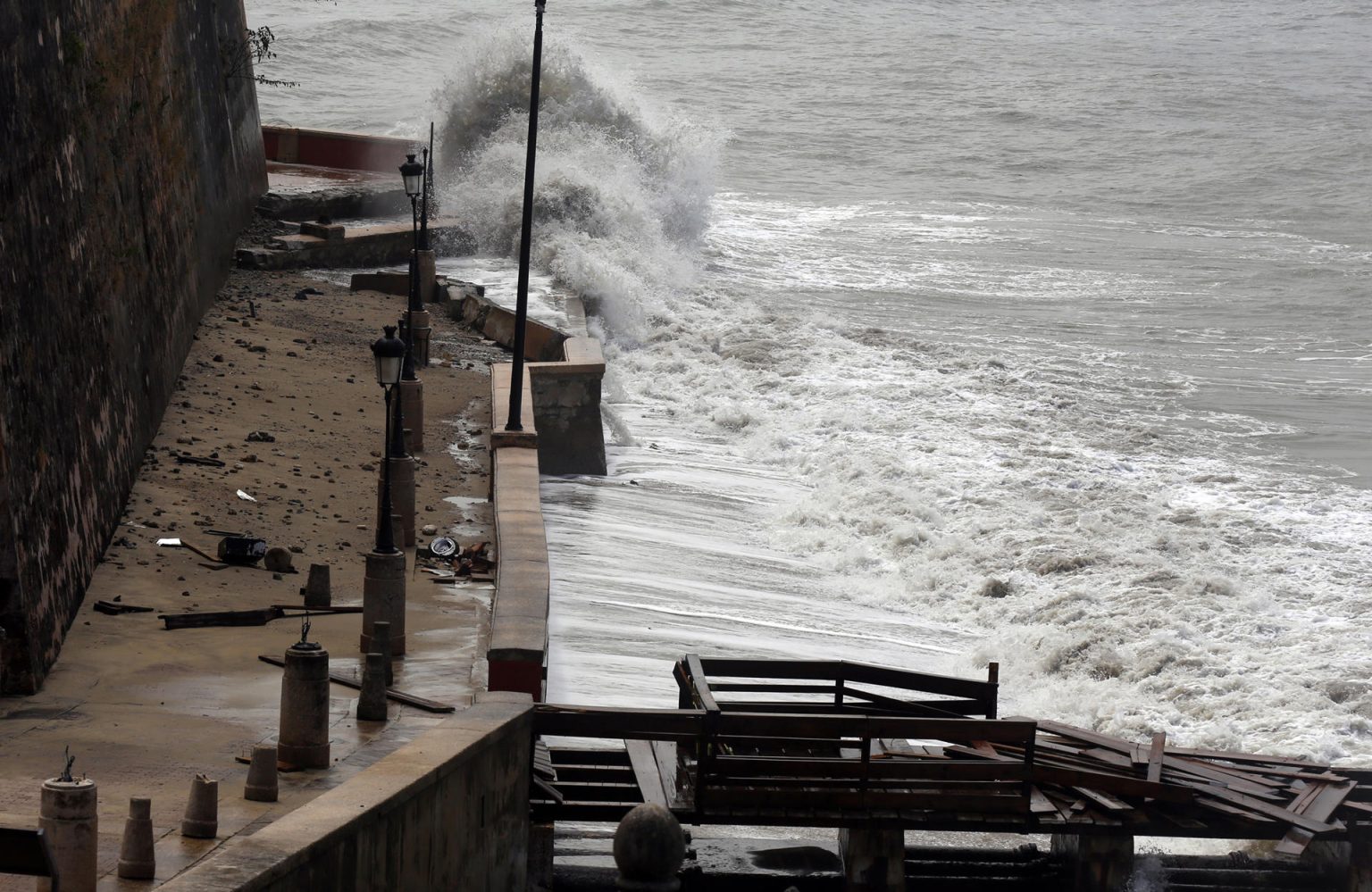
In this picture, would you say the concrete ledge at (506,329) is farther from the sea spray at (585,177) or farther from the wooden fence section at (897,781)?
the wooden fence section at (897,781)

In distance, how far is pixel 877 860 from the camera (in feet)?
31.1

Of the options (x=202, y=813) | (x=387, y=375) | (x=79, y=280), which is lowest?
(x=202, y=813)

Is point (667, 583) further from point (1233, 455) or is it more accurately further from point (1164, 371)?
point (1164, 371)

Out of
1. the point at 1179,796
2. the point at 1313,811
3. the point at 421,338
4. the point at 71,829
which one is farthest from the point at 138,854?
the point at 421,338

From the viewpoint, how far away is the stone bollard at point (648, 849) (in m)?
8.23

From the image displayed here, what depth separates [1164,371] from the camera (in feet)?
94.0

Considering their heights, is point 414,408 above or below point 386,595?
below

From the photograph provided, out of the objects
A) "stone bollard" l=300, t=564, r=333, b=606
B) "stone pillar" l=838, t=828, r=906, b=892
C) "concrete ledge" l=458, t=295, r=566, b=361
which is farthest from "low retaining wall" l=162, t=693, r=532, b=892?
"concrete ledge" l=458, t=295, r=566, b=361

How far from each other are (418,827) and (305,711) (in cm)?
122

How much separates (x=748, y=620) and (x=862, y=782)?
19.2 ft

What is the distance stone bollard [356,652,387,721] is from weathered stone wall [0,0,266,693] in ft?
6.40

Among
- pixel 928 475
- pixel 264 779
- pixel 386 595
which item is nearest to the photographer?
pixel 264 779

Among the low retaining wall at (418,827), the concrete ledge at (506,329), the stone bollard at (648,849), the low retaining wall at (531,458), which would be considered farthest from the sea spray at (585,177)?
the stone bollard at (648,849)

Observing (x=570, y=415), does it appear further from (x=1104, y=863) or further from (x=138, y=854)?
(x=138, y=854)
